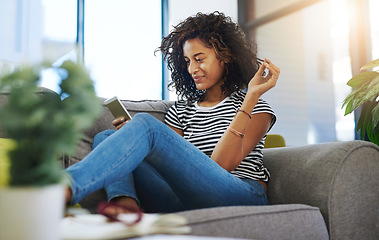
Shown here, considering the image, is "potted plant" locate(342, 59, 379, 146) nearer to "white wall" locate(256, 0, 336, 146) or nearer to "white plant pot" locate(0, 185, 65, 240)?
"white plant pot" locate(0, 185, 65, 240)

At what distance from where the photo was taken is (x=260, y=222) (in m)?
0.96

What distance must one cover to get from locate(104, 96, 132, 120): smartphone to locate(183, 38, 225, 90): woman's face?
14.1 inches

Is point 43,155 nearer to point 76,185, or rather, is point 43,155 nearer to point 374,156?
point 76,185

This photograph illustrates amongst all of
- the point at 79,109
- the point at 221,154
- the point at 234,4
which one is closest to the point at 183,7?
Answer: the point at 234,4

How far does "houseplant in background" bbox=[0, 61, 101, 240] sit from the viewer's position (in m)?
0.50

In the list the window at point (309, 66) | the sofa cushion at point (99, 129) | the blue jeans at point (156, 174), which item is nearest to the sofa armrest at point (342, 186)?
the blue jeans at point (156, 174)

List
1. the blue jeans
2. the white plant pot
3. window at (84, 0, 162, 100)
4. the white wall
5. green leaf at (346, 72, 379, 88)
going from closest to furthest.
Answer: the white plant pot → the blue jeans → green leaf at (346, 72, 379, 88) → the white wall → window at (84, 0, 162, 100)

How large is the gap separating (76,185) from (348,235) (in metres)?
0.76

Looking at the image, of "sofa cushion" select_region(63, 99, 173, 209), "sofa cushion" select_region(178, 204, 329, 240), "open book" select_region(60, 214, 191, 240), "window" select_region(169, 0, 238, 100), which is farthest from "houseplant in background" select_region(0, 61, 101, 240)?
"window" select_region(169, 0, 238, 100)

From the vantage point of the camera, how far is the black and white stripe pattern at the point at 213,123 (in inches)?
55.2

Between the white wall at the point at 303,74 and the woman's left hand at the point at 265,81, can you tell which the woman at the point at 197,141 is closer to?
the woman's left hand at the point at 265,81

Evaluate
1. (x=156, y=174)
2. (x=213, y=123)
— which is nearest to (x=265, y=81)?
(x=213, y=123)

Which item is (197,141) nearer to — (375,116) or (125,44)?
(375,116)

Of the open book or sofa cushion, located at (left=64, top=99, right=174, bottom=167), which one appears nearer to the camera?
the open book
